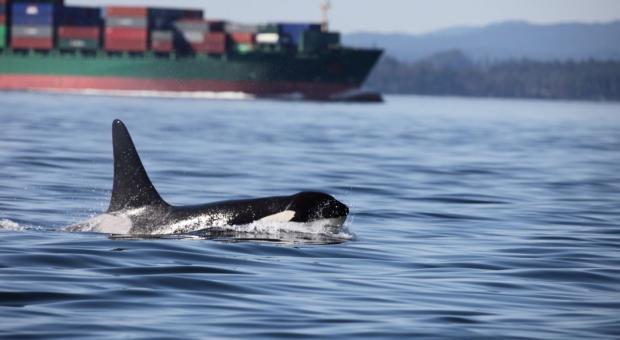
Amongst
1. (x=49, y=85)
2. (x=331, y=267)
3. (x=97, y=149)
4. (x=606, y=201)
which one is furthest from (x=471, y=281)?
(x=49, y=85)

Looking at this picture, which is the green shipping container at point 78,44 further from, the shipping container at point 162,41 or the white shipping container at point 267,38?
the white shipping container at point 267,38

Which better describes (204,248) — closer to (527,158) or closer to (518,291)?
(518,291)

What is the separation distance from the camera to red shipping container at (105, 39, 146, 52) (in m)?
118

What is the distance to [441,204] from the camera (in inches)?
874

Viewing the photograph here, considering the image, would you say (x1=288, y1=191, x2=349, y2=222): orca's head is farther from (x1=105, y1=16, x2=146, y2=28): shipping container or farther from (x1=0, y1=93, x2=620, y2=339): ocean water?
(x1=105, y1=16, x2=146, y2=28): shipping container

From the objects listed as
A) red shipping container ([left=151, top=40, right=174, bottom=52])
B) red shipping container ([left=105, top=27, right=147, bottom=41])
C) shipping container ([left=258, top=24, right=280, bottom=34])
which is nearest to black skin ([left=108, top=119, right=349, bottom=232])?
red shipping container ([left=151, top=40, right=174, bottom=52])

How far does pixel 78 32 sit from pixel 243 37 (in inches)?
676

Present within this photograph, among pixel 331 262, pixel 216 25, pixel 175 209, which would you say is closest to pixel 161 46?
pixel 216 25

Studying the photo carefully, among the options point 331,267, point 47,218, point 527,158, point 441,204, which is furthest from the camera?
point 527,158

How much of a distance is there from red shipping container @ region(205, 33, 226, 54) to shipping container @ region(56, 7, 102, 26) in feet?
41.8

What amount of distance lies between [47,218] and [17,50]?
10878 centimetres

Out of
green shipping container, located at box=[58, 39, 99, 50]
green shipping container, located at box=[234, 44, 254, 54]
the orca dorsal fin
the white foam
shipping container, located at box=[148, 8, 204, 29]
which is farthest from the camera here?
green shipping container, located at box=[234, 44, 254, 54]

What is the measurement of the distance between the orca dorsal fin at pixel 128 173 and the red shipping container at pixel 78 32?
107026mm

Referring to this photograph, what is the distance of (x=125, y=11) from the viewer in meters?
121
